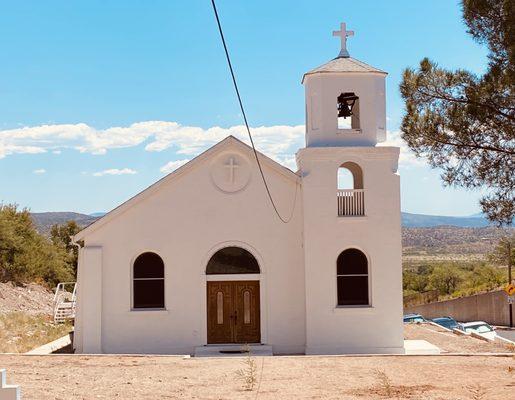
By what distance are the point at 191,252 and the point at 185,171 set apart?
7.41ft

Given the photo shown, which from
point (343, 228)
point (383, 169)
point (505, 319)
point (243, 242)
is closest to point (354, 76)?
point (383, 169)

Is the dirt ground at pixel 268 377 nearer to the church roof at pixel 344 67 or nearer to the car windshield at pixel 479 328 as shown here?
the church roof at pixel 344 67

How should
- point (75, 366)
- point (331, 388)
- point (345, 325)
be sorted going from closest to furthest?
point (331, 388)
point (75, 366)
point (345, 325)

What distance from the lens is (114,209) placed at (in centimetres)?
2075

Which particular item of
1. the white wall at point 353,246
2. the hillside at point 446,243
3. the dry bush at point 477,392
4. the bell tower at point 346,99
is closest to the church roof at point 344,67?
the bell tower at point 346,99

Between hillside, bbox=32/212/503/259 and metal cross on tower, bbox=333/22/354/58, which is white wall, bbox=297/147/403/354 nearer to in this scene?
metal cross on tower, bbox=333/22/354/58

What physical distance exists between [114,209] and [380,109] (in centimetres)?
786

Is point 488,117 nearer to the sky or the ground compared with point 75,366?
nearer to the sky

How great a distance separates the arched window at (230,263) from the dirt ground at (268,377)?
3244mm

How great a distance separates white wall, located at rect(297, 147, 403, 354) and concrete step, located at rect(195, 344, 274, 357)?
3.89 ft

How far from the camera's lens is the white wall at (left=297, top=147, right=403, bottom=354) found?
2017 cm

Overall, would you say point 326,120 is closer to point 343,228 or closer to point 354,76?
point 354,76

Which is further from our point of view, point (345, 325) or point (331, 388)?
point (345, 325)

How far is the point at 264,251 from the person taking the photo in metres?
20.8
